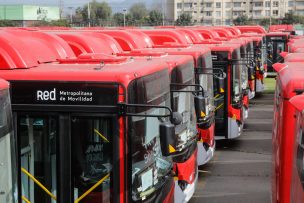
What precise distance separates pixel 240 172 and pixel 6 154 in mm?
8646

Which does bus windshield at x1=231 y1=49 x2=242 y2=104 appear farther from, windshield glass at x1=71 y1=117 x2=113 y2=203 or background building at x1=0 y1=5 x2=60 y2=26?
background building at x1=0 y1=5 x2=60 y2=26

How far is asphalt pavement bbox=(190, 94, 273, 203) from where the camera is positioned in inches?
431

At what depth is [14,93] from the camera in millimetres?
5723

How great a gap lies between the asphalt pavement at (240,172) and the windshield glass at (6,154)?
6.17 meters

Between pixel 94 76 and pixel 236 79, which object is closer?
pixel 94 76

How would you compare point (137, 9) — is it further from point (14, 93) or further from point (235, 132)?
point (14, 93)

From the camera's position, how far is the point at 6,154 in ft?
15.6

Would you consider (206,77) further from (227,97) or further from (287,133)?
(287,133)

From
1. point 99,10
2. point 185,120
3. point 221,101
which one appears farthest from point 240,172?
point 99,10

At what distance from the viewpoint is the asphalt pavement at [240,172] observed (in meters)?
11.0

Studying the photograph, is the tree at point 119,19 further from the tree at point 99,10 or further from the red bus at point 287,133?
the red bus at point 287,133

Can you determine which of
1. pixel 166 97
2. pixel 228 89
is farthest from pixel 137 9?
pixel 166 97

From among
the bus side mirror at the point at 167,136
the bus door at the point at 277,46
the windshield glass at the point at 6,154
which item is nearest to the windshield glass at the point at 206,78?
the bus side mirror at the point at 167,136

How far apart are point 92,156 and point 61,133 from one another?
35 centimetres
